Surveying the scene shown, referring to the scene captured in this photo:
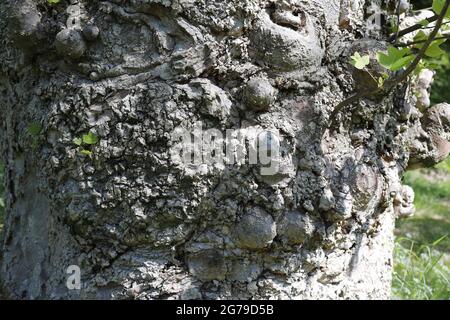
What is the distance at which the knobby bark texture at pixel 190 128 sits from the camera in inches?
64.7

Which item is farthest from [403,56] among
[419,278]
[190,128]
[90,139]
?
[419,278]

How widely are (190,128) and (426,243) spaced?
3.11m

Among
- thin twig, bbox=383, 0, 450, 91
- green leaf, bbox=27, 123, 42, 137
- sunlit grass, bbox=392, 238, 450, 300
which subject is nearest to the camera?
thin twig, bbox=383, 0, 450, 91

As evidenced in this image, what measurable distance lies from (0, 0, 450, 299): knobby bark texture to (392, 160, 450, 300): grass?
466 mm

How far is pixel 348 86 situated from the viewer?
178cm

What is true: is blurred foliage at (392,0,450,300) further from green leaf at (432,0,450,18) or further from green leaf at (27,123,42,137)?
green leaf at (27,123,42,137)

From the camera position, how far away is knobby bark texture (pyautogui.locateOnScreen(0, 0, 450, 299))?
164 centimetres

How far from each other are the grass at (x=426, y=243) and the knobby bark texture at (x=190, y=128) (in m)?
0.47

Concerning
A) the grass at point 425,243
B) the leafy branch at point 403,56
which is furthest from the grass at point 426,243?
the leafy branch at point 403,56

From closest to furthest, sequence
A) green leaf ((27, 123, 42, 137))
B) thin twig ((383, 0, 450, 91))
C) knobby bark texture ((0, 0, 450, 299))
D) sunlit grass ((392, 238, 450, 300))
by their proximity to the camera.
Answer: thin twig ((383, 0, 450, 91)), knobby bark texture ((0, 0, 450, 299)), green leaf ((27, 123, 42, 137)), sunlit grass ((392, 238, 450, 300))

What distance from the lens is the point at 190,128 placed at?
1.65 metres

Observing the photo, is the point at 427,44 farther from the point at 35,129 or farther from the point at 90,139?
the point at 35,129

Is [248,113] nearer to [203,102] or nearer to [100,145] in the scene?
[203,102]

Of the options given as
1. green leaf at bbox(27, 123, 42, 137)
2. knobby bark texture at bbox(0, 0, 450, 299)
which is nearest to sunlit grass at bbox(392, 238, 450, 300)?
knobby bark texture at bbox(0, 0, 450, 299)
